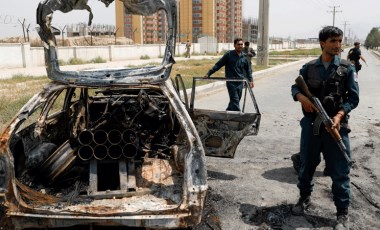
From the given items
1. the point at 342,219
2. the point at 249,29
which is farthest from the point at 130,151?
the point at 249,29

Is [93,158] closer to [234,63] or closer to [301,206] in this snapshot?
[301,206]

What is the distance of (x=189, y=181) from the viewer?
3021mm

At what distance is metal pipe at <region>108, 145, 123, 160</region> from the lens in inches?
139

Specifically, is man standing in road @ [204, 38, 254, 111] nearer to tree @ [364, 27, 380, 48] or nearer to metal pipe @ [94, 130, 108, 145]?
metal pipe @ [94, 130, 108, 145]

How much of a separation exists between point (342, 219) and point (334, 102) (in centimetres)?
107

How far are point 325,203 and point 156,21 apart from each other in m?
102

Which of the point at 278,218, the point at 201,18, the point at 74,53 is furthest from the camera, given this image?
the point at 201,18

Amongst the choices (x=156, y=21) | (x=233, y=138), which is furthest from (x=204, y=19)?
(x=233, y=138)

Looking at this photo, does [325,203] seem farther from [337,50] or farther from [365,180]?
[337,50]

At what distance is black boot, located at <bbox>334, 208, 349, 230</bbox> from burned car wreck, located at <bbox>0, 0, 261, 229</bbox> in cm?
142

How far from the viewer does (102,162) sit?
361 centimetres

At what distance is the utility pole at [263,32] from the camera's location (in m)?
25.8

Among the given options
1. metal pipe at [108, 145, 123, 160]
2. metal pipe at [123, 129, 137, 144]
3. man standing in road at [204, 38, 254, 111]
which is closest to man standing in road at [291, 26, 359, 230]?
metal pipe at [123, 129, 137, 144]

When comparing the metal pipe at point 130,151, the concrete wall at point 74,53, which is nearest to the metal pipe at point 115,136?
the metal pipe at point 130,151
